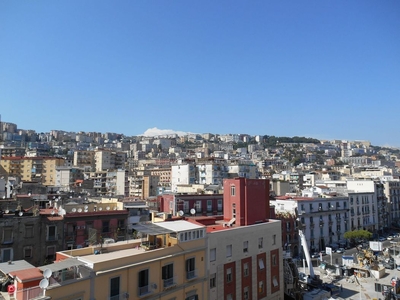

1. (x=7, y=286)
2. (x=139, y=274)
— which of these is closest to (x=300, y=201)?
(x=139, y=274)

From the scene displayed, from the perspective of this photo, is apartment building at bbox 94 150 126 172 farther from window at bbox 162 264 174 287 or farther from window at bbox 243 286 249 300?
window at bbox 162 264 174 287

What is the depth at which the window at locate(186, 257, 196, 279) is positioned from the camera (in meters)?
23.1

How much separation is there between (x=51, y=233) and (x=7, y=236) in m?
3.78

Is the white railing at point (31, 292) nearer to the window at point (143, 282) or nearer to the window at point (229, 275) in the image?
the window at point (143, 282)

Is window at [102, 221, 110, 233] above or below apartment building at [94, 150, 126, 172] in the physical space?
below

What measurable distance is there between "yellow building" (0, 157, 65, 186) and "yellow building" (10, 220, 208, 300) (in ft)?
337

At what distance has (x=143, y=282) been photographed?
19844mm

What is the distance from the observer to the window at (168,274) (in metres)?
21.2

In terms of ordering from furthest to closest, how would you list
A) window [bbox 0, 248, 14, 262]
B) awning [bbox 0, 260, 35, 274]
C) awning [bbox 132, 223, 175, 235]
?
window [bbox 0, 248, 14, 262] → awning [bbox 132, 223, 175, 235] → awning [bbox 0, 260, 35, 274]

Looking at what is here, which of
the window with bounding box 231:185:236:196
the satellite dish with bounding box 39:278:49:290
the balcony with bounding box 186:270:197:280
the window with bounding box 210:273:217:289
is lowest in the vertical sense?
the window with bounding box 210:273:217:289

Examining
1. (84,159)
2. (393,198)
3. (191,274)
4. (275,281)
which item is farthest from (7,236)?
(84,159)

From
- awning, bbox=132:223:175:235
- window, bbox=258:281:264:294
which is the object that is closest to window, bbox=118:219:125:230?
awning, bbox=132:223:175:235

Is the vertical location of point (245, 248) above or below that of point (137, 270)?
below

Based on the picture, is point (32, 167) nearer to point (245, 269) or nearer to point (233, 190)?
point (233, 190)
